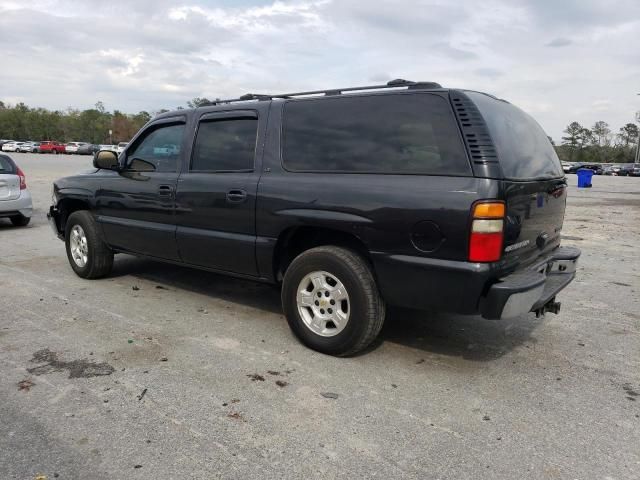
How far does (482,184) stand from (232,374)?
2.07 metres

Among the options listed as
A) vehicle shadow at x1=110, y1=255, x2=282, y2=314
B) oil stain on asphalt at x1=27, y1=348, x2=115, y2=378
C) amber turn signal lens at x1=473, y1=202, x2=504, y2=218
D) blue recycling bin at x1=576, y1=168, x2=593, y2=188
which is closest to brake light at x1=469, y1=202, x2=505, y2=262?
amber turn signal lens at x1=473, y1=202, x2=504, y2=218

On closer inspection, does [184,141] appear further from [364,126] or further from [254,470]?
[254,470]

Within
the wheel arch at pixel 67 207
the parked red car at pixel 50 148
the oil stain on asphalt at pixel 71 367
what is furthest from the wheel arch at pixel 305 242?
the parked red car at pixel 50 148

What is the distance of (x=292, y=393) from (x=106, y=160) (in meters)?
3.40

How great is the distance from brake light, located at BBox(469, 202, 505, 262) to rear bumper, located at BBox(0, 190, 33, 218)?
9100 millimetres

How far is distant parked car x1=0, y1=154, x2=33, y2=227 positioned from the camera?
9594 mm

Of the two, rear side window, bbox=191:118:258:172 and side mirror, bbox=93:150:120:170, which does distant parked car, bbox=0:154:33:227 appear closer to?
side mirror, bbox=93:150:120:170

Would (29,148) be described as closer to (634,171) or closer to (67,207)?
(67,207)

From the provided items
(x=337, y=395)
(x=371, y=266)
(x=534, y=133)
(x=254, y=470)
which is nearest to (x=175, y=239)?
(x=371, y=266)

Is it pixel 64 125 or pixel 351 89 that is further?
pixel 64 125

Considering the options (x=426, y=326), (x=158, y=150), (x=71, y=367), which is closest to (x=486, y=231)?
(x=426, y=326)

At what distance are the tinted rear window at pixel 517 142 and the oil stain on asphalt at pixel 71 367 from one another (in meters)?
2.99

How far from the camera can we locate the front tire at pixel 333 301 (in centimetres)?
374

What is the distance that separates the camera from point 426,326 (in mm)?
4711
